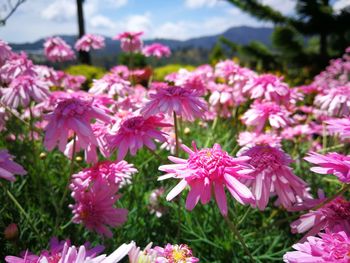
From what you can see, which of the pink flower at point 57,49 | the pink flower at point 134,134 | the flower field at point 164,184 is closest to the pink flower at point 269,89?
the flower field at point 164,184

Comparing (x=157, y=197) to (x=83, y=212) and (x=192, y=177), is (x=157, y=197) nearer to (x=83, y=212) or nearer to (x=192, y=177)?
(x=83, y=212)

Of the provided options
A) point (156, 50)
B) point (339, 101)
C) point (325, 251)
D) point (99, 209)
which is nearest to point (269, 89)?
point (339, 101)

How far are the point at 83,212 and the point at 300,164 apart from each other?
1.36 metres

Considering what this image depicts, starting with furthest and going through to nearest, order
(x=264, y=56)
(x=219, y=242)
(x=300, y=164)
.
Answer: (x=264, y=56), (x=300, y=164), (x=219, y=242)

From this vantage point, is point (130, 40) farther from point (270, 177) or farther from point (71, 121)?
point (270, 177)

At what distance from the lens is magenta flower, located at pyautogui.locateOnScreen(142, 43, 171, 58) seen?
3117 mm

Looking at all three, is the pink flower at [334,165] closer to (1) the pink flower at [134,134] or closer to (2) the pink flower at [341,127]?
(2) the pink flower at [341,127]

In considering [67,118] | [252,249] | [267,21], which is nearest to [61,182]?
[67,118]

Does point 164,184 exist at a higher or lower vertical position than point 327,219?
lower

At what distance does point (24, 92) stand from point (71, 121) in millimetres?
589

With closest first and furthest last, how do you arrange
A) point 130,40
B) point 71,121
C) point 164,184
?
point 71,121
point 164,184
point 130,40

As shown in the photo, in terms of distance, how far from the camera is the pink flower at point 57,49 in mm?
2707

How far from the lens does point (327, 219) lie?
0.93 metres

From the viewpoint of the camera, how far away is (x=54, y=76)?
2475 millimetres
